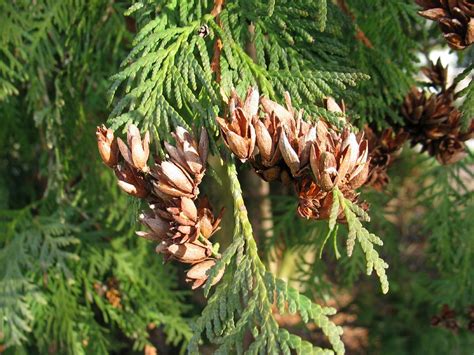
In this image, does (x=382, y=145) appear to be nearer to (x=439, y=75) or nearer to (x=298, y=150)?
(x=439, y=75)

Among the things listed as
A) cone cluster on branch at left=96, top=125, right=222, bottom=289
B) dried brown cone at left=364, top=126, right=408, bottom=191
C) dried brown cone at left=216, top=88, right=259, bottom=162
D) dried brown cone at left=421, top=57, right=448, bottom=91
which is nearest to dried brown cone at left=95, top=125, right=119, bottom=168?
cone cluster on branch at left=96, top=125, right=222, bottom=289

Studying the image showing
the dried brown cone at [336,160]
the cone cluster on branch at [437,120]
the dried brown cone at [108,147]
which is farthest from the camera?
the cone cluster on branch at [437,120]

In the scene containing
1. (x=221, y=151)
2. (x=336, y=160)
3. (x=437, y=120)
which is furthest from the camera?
(x=437, y=120)

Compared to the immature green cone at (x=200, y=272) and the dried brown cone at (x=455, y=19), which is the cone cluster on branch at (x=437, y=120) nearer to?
the dried brown cone at (x=455, y=19)

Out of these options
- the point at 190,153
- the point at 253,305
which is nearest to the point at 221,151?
the point at 190,153

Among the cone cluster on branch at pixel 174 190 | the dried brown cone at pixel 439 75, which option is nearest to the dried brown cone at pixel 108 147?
the cone cluster on branch at pixel 174 190

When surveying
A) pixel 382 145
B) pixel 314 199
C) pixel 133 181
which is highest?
pixel 133 181
